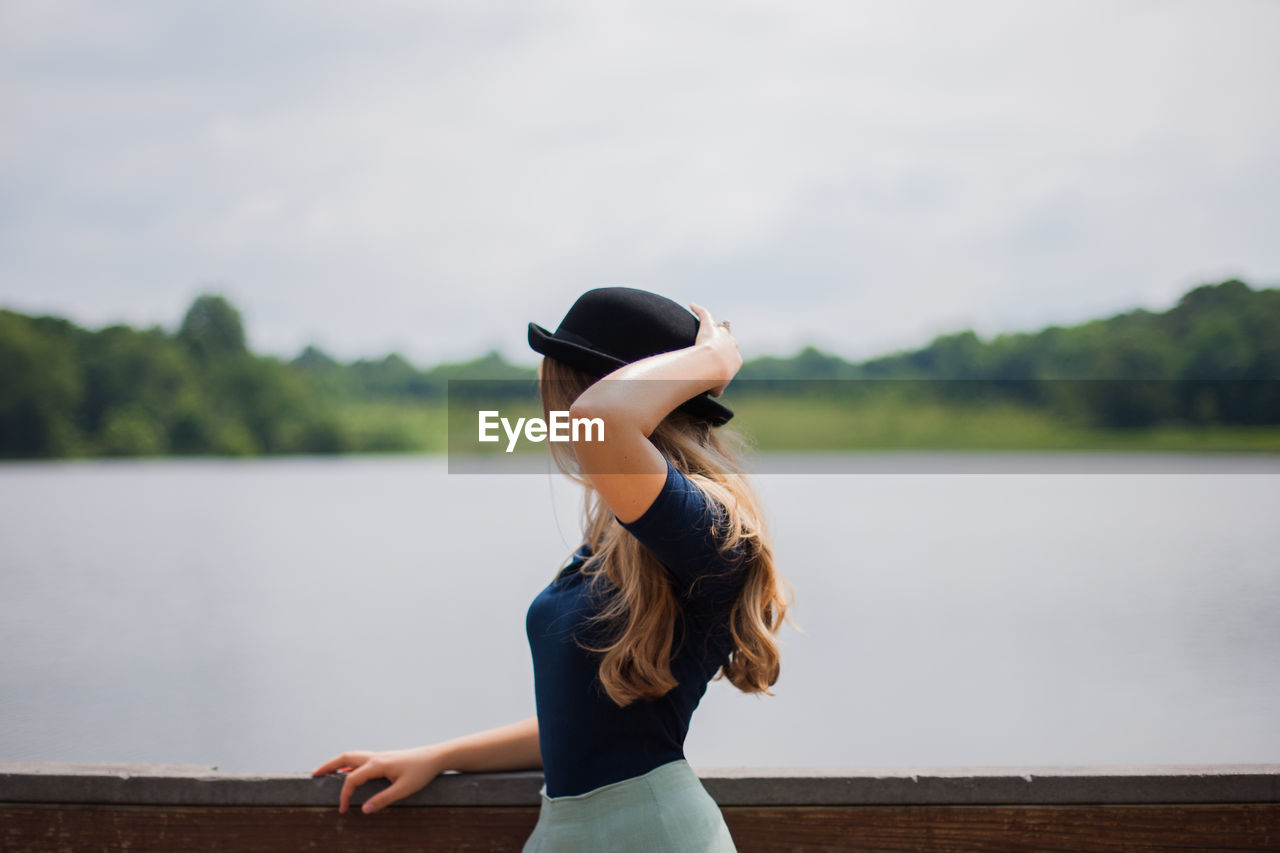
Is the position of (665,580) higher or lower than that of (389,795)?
higher

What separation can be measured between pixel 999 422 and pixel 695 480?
15.6 feet

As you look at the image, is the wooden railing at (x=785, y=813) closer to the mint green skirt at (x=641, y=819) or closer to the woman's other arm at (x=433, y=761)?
the woman's other arm at (x=433, y=761)

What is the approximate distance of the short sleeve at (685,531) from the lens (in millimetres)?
725

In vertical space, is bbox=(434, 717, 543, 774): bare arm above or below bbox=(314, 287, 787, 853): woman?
below

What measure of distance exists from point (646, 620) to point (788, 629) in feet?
5.38

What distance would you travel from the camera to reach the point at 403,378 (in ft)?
20.7

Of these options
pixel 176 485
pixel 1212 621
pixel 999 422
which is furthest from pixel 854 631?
pixel 176 485

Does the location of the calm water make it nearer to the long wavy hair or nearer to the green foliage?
the long wavy hair

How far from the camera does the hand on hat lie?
828 mm

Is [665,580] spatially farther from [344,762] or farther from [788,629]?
[788,629]

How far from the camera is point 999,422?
5.04 meters

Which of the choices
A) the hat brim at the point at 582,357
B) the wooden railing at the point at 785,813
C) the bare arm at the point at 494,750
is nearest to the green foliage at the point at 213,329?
the wooden railing at the point at 785,813

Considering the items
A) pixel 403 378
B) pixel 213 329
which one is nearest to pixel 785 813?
pixel 403 378

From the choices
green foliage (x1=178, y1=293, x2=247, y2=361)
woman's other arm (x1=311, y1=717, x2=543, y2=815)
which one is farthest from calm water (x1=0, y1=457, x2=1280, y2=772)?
green foliage (x1=178, y1=293, x2=247, y2=361)
